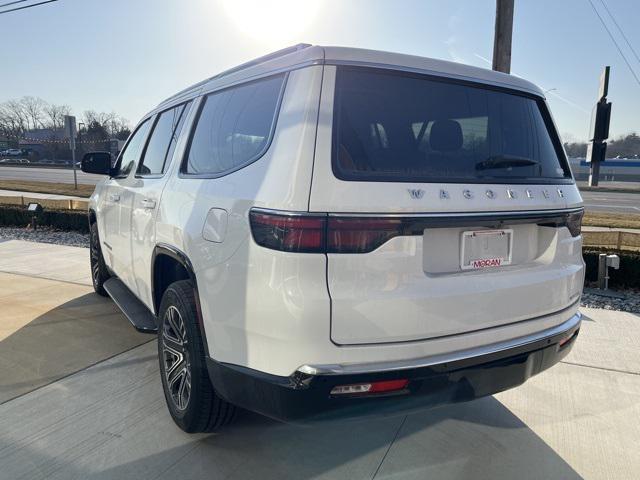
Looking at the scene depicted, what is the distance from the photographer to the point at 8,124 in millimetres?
97125

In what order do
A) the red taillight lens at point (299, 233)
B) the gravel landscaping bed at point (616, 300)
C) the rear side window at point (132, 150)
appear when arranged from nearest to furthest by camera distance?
the red taillight lens at point (299, 233) < the rear side window at point (132, 150) < the gravel landscaping bed at point (616, 300)

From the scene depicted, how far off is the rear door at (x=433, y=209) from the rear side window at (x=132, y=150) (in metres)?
2.56

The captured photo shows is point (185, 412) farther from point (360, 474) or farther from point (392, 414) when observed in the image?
point (392, 414)

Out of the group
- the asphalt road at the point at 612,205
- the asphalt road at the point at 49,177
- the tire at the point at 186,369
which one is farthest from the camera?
the asphalt road at the point at 49,177

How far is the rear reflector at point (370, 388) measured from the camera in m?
1.91

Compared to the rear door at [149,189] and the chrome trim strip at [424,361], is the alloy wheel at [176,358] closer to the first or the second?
the rear door at [149,189]

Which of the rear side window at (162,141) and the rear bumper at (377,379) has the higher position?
the rear side window at (162,141)

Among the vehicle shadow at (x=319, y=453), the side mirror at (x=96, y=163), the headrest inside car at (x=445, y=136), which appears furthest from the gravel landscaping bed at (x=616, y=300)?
the side mirror at (x=96, y=163)

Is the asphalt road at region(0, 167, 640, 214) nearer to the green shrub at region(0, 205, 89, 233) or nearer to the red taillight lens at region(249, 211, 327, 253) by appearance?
the green shrub at region(0, 205, 89, 233)

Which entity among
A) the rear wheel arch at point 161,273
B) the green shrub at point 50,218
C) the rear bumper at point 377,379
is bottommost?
the green shrub at point 50,218

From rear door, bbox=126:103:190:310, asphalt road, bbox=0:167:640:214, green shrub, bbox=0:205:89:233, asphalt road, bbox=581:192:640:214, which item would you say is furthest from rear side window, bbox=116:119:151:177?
asphalt road, bbox=0:167:640:214

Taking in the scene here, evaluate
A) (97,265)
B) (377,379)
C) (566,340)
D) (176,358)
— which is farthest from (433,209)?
(97,265)

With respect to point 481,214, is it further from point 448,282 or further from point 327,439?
point 327,439

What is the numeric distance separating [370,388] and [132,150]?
333 centimetres
